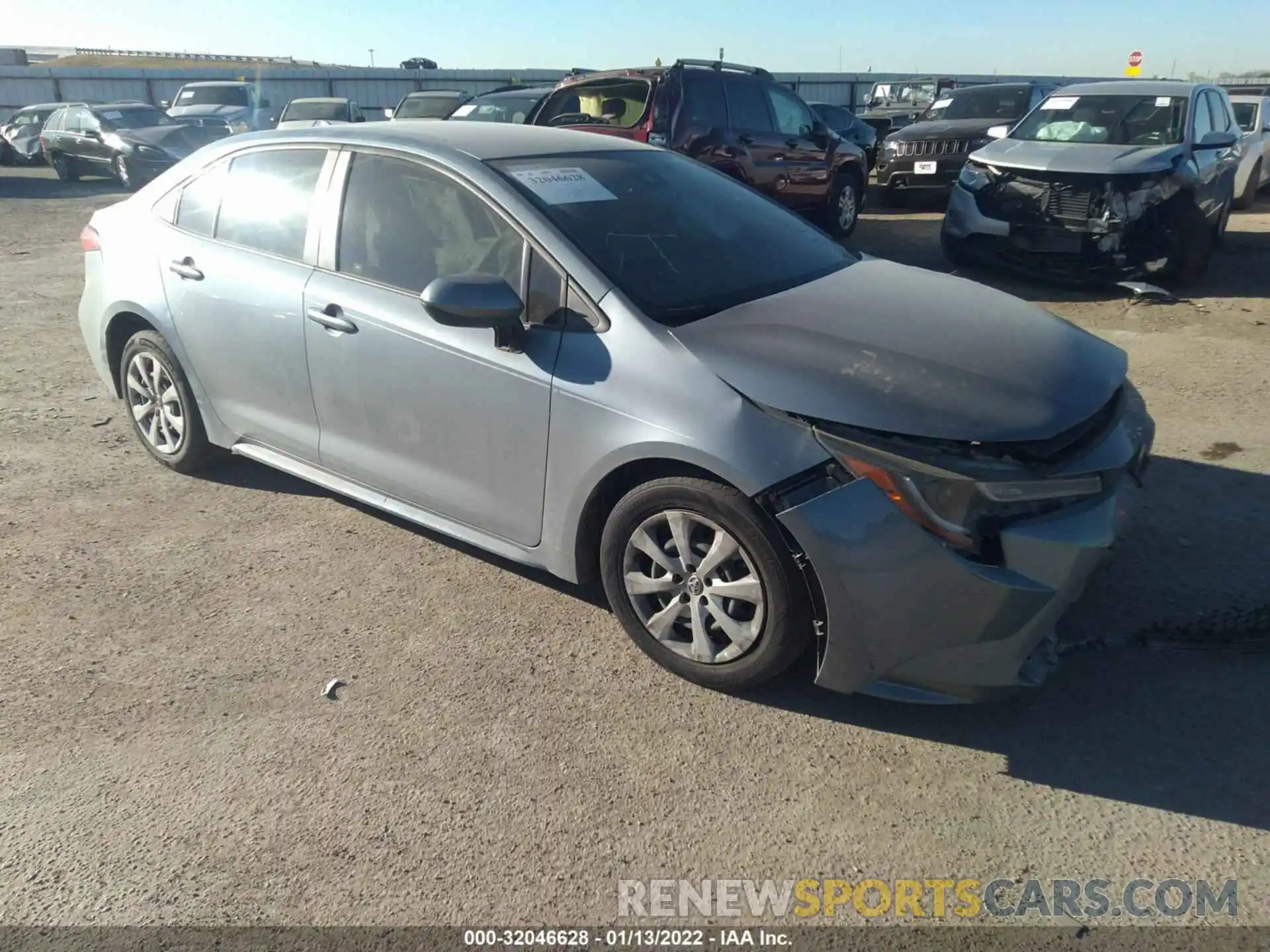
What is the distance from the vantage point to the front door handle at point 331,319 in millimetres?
3760

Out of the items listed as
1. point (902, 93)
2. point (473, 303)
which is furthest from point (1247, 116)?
point (473, 303)

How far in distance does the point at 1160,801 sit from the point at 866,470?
3.97ft

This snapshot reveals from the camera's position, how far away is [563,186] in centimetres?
367

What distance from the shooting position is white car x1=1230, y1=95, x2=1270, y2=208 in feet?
42.4

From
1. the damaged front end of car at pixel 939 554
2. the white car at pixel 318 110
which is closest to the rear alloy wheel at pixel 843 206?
Result: the damaged front end of car at pixel 939 554

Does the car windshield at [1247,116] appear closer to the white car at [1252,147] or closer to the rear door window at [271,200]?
the white car at [1252,147]

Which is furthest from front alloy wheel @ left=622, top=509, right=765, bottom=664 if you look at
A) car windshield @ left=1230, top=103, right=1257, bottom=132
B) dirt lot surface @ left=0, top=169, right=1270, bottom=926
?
car windshield @ left=1230, top=103, right=1257, bottom=132

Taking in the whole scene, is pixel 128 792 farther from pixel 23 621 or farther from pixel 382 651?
pixel 23 621

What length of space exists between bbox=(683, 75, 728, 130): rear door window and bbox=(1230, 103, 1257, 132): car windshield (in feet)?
28.1

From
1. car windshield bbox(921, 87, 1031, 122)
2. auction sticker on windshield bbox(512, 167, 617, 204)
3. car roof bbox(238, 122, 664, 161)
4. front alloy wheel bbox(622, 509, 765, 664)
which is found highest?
car windshield bbox(921, 87, 1031, 122)

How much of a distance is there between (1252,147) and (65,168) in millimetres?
20880

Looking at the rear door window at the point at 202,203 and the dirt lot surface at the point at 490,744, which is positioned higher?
the rear door window at the point at 202,203

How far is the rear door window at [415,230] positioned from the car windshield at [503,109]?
10688 mm

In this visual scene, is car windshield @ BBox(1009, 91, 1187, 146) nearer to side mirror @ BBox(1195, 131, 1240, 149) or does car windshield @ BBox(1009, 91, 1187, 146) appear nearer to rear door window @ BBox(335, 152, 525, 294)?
side mirror @ BBox(1195, 131, 1240, 149)
